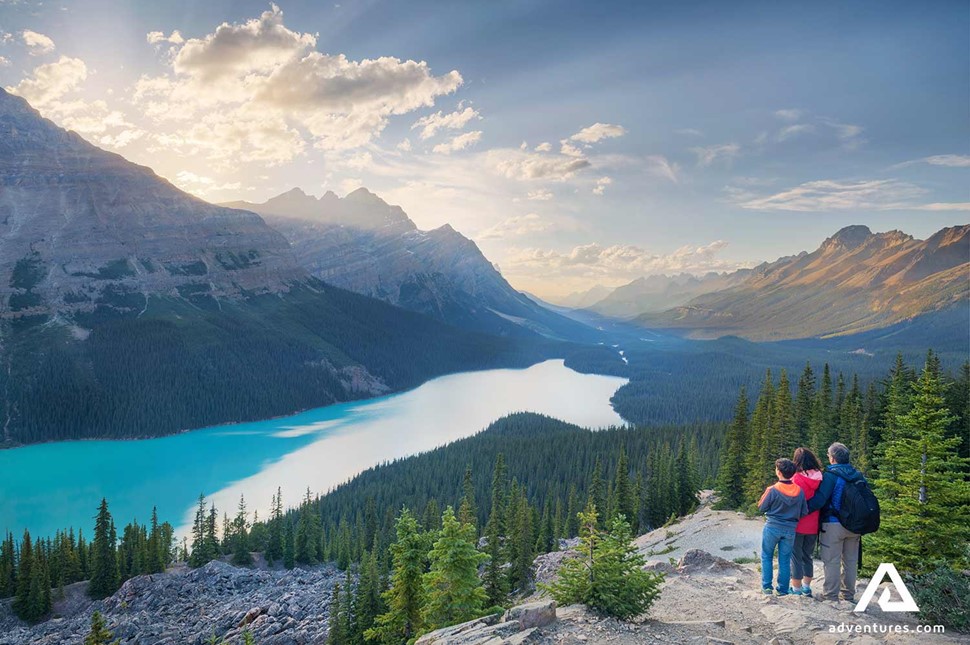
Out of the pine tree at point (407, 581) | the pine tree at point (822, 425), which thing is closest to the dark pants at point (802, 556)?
the pine tree at point (407, 581)

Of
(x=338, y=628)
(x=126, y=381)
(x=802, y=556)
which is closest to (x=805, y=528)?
(x=802, y=556)

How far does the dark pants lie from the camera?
43.2 ft

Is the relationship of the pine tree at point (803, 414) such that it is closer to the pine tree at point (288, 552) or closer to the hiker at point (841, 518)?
the hiker at point (841, 518)

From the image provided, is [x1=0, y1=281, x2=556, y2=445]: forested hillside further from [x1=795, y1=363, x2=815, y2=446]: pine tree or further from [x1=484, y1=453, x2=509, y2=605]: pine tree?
[x1=795, y1=363, x2=815, y2=446]: pine tree

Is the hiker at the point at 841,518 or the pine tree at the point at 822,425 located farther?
the pine tree at the point at 822,425

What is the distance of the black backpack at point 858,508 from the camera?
1180 cm

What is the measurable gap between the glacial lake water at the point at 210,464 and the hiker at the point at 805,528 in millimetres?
89198

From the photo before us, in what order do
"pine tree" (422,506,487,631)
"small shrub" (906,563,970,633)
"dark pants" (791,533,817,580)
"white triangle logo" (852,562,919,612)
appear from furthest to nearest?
1. "pine tree" (422,506,487,631)
2. "dark pants" (791,533,817,580)
3. "white triangle logo" (852,562,919,612)
4. "small shrub" (906,563,970,633)

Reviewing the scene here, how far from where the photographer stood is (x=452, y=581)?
2078 cm

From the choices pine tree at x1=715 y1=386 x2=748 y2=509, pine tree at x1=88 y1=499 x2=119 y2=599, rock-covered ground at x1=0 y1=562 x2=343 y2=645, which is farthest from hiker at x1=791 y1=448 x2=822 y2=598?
pine tree at x1=88 y1=499 x2=119 y2=599

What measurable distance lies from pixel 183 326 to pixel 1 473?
9357 cm

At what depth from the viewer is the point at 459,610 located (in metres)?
20.3

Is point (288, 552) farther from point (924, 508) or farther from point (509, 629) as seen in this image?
point (924, 508)

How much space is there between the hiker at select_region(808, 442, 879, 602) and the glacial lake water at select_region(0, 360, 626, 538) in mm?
90058
